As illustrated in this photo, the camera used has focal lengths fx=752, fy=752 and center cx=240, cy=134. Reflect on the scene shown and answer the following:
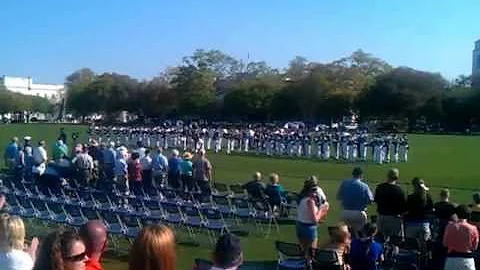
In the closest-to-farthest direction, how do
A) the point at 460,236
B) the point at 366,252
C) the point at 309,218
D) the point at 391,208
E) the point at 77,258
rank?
the point at 77,258 → the point at 366,252 → the point at 460,236 → the point at 309,218 → the point at 391,208

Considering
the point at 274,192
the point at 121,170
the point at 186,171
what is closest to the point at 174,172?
the point at 186,171

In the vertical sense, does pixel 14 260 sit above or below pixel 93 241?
below

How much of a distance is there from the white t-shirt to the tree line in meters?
95.3

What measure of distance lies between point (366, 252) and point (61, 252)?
18.6 ft

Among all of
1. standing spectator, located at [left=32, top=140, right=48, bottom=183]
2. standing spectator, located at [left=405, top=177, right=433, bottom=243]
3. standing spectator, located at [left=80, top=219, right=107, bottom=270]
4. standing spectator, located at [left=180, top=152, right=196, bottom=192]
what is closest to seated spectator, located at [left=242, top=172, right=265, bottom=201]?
standing spectator, located at [left=180, top=152, right=196, bottom=192]

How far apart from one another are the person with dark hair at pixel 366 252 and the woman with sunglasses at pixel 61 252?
17.5ft

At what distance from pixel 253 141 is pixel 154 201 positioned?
2929 centimetres

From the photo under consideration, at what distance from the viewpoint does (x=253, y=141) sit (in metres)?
46.9

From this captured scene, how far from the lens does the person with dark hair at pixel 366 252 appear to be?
10.2 m

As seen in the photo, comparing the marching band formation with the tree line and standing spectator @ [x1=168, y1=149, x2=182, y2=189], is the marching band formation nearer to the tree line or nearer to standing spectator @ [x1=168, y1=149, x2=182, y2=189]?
standing spectator @ [x1=168, y1=149, x2=182, y2=189]

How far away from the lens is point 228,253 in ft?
20.6

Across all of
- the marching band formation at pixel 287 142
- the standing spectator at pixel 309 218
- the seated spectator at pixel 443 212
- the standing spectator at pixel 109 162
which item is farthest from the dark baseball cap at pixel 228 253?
the marching band formation at pixel 287 142

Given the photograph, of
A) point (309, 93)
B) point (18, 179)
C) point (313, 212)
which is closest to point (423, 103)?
point (309, 93)

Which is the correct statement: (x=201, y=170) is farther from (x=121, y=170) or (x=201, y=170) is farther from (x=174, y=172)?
(x=121, y=170)
